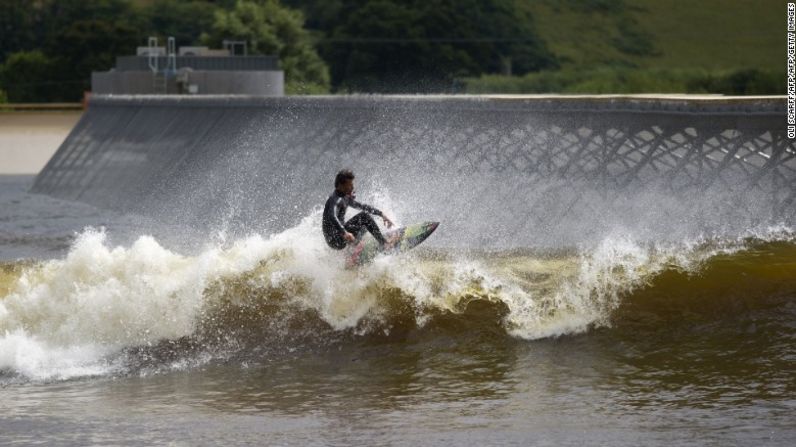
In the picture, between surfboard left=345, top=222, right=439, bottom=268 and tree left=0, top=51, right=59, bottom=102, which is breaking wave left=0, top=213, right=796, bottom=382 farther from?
tree left=0, top=51, right=59, bottom=102

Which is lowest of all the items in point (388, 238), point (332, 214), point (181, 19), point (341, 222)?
point (388, 238)

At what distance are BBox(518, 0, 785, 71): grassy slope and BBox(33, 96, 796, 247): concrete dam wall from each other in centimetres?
10037

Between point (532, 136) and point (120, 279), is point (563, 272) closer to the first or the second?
point (120, 279)

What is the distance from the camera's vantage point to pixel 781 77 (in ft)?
311

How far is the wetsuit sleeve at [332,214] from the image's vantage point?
21078 mm

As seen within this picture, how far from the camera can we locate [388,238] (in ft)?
71.9

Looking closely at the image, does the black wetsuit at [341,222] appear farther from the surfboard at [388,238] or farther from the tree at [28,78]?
the tree at [28,78]

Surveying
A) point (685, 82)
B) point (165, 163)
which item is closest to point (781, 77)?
point (685, 82)

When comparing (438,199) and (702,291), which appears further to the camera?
(438,199)

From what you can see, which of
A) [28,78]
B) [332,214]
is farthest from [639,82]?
[332,214]

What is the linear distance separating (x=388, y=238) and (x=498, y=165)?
19876 millimetres

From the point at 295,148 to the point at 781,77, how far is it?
53454 millimetres

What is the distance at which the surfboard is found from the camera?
21.6m

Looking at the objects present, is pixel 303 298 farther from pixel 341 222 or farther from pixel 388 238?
pixel 388 238
